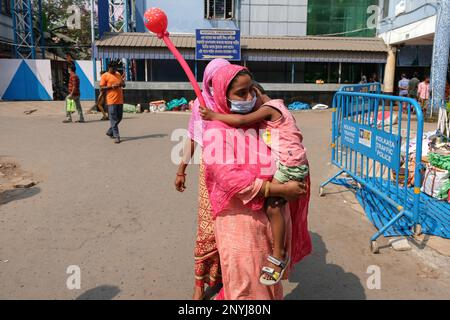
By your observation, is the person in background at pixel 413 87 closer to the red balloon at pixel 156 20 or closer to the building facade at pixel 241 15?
the building facade at pixel 241 15

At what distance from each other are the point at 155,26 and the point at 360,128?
118 inches

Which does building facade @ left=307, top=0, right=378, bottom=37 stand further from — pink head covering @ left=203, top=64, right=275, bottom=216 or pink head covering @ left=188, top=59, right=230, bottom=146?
pink head covering @ left=203, top=64, right=275, bottom=216

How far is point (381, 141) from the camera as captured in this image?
4250 mm

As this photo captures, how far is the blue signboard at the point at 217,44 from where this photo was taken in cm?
1717

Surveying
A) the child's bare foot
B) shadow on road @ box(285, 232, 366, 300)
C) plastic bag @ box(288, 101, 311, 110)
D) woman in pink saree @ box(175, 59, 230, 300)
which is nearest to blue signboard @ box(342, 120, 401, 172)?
shadow on road @ box(285, 232, 366, 300)

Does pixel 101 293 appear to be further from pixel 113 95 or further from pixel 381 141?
pixel 113 95

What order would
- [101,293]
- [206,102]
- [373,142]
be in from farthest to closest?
1. [373,142]
2. [101,293]
3. [206,102]

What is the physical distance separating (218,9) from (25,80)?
9.86 m

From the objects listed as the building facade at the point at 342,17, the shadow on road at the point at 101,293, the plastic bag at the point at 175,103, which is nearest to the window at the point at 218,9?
the building facade at the point at 342,17

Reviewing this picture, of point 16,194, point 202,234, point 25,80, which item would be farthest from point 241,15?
point 202,234

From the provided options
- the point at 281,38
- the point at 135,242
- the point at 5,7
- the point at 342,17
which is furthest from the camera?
the point at 5,7

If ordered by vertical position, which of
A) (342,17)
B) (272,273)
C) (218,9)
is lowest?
(272,273)

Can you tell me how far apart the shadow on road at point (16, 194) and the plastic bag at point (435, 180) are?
4.87m
